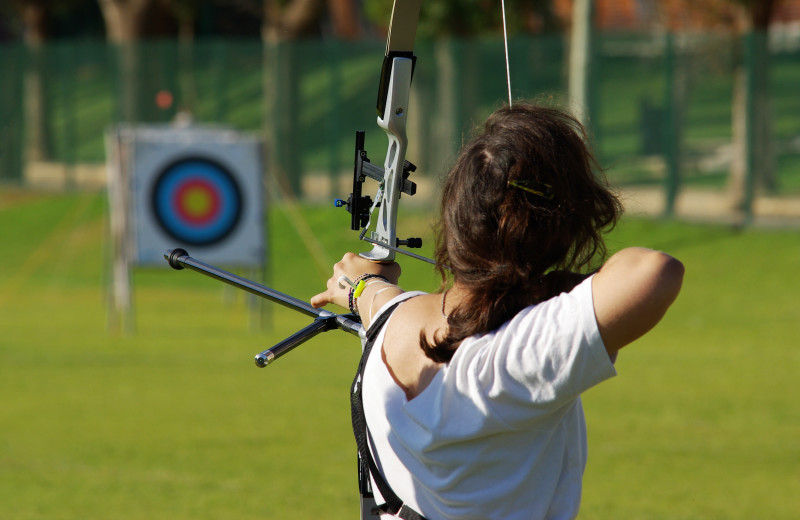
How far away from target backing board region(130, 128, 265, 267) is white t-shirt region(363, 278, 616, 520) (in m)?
8.58

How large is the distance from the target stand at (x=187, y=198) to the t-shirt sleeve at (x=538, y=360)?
343 inches

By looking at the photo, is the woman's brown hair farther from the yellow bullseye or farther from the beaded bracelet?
the yellow bullseye

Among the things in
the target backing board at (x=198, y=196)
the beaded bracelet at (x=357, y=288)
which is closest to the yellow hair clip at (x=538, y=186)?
the beaded bracelet at (x=357, y=288)

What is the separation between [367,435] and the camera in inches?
68.3

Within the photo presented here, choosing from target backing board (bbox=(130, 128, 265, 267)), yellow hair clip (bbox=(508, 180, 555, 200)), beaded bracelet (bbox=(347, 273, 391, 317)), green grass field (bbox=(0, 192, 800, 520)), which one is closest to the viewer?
yellow hair clip (bbox=(508, 180, 555, 200))

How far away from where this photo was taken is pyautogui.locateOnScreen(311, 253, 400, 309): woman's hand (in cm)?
192

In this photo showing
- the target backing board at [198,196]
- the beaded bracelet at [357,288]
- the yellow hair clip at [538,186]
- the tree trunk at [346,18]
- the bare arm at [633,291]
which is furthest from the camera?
the tree trunk at [346,18]

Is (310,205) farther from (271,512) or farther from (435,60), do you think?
(271,512)

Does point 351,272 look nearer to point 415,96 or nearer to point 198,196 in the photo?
point 198,196

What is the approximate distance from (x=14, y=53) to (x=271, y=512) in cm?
1475

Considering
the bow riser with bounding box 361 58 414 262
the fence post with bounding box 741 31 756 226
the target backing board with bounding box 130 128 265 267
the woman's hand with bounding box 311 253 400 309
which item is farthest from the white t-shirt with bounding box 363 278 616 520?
the fence post with bounding box 741 31 756 226

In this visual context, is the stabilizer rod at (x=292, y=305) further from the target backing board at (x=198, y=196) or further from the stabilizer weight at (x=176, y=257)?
the target backing board at (x=198, y=196)

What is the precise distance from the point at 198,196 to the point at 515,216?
894 cm

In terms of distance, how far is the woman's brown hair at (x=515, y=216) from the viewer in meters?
1.56
